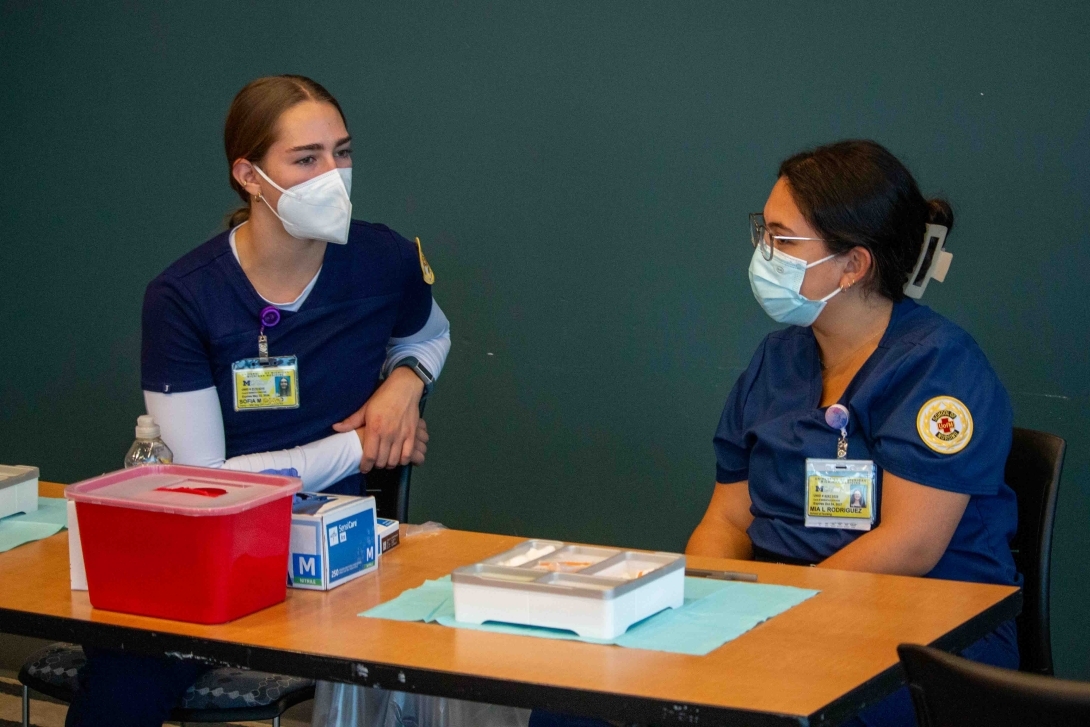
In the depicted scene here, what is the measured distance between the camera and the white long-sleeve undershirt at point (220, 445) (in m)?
2.51

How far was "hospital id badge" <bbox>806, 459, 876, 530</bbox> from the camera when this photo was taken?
7.41ft

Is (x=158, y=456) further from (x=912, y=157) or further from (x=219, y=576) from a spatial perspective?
(x=912, y=157)

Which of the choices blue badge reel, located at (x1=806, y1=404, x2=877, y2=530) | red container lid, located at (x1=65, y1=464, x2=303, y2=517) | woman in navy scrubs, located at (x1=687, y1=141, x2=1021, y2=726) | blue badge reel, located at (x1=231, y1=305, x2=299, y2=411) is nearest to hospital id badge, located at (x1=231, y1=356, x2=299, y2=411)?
blue badge reel, located at (x1=231, y1=305, x2=299, y2=411)

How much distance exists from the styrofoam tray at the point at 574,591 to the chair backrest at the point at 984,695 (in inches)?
16.8

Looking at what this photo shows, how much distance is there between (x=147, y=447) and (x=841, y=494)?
49.1 inches

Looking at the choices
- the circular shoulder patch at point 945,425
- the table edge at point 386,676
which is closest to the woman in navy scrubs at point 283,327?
the table edge at point 386,676

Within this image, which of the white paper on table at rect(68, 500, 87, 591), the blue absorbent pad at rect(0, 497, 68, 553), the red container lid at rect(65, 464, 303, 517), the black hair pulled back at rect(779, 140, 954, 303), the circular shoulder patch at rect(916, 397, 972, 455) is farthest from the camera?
the black hair pulled back at rect(779, 140, 954, 303)

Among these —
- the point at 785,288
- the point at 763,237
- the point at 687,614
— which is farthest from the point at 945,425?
the point at 687,614

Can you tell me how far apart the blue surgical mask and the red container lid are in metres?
1.04

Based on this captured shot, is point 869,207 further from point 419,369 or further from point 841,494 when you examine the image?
point 419,369

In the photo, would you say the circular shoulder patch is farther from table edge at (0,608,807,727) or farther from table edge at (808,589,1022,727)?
table edge at (0,608,807,727)

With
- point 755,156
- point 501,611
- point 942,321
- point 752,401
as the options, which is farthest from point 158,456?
point 755,156

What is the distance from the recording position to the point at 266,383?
2625mm

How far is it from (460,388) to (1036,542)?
6.30ft
